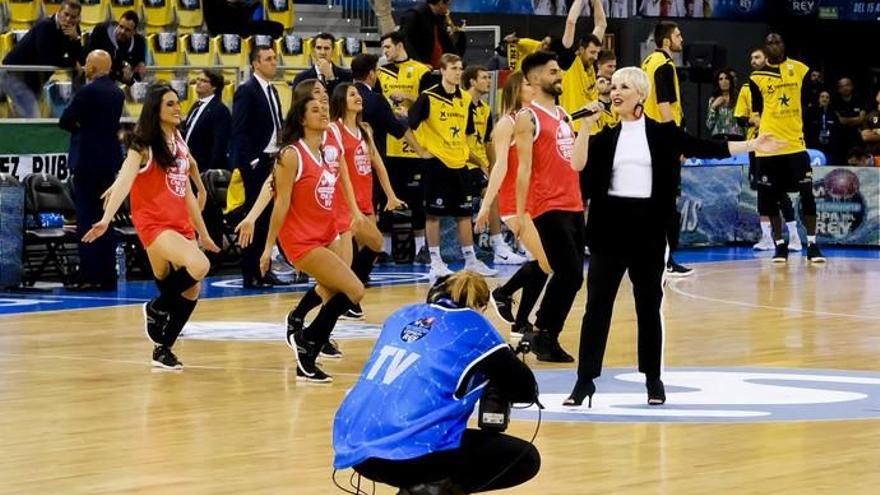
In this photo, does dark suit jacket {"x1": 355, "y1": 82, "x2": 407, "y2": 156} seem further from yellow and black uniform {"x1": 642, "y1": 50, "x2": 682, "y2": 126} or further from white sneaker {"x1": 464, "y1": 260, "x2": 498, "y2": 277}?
yellow and black uniform {"x1": 642, "y1": 50, "x2": 682, "y2": 126}

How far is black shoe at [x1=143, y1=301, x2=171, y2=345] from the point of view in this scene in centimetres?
1259

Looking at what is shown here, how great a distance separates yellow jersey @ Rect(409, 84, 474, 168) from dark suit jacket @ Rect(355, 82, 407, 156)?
513 mm

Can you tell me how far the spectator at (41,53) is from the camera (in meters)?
19.5

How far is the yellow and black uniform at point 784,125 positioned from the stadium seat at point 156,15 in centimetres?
807

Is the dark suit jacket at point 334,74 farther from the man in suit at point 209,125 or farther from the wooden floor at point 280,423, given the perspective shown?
the wooden floor at point 280,423

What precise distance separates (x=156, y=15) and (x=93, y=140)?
733 cm

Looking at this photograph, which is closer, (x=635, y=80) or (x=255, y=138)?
(x=635, y=80)

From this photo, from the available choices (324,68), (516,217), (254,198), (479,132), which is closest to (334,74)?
(324,68)

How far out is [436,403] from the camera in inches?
257

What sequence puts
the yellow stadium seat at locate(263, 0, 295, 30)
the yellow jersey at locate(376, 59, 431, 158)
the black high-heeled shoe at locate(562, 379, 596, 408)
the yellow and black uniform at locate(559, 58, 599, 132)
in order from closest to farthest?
the black high-heeled shoe at locate(562, 379, 596, 408)
the yellow and black uniform at locate(559, 58, 599, 132)
the yellow jersey at locate(376, 59, 431, 158)
the yellow stadium seat at locate(263, 0, 295, 30)

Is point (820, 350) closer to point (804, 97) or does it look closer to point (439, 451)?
point (439, 451)

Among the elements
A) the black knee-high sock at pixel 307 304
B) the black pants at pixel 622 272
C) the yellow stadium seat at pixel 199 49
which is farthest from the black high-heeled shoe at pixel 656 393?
the yellow stadium seat at pixel 199 49

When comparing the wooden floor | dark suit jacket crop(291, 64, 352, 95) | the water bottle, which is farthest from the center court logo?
the water bottle

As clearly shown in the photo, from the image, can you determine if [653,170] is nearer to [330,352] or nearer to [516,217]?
[516,217]
